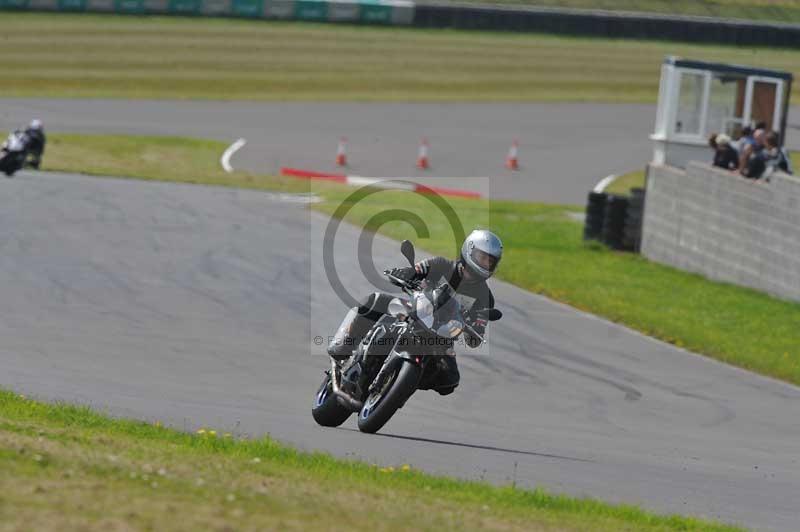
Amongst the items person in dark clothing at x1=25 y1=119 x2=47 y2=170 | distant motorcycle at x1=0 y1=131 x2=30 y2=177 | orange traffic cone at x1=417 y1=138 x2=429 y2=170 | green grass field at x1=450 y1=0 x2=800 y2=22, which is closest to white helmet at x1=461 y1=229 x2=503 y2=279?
distant motorcycle at x1=0 y1=131 x2=30 y2=177

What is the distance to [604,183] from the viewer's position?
34.7 meters

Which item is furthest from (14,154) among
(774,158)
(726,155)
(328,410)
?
(328,410)

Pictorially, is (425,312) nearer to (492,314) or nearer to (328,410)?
(492,314)

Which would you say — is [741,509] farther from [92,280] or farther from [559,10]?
[559,10]

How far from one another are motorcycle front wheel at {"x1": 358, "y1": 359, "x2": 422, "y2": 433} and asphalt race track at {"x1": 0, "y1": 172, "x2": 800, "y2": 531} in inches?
6.4

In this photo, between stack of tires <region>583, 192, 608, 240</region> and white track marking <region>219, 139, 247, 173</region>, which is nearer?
stack of tires <region>583, 192, 608, 240</region>

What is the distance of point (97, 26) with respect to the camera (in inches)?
2098

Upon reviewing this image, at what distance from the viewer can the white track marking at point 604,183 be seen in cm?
3378

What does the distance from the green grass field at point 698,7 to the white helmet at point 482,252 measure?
50890mm

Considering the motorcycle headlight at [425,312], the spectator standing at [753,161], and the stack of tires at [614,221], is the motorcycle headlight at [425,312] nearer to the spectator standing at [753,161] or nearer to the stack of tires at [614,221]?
the spectator standing at [753,161]

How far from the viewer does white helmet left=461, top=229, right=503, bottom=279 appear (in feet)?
32.2

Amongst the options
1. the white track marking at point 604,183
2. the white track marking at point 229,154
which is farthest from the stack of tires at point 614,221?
the white track marking at point 229,154

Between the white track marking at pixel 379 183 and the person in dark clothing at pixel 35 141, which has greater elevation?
the person in dark clothing at pixel 35 141

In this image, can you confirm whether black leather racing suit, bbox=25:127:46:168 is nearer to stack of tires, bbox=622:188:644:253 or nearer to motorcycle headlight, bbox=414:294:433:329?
stack of tires, bbox=622:188:644:253
